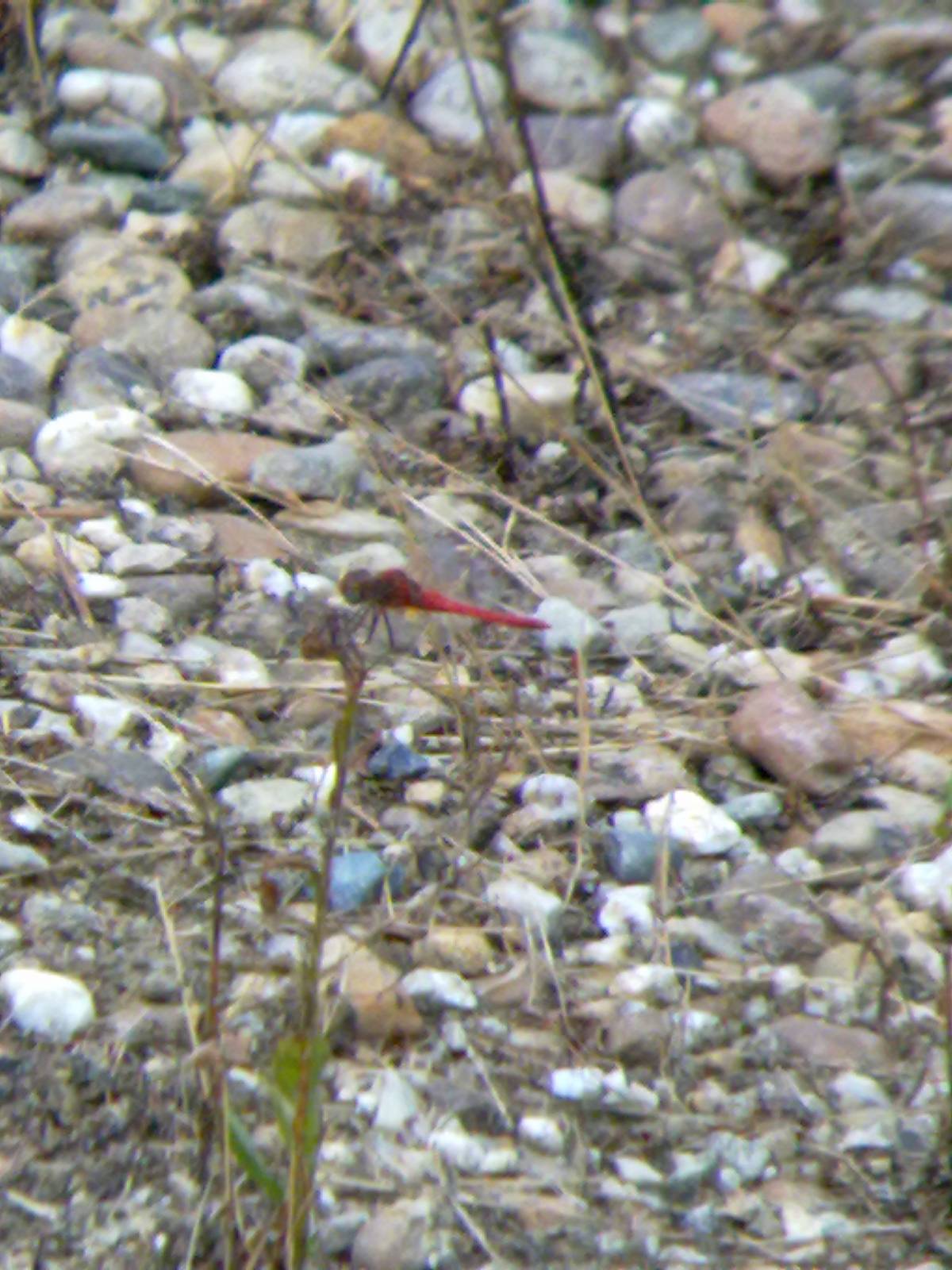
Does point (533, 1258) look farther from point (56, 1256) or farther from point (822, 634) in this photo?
point (822, 634)

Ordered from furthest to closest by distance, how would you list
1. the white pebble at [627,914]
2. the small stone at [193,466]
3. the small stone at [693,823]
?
the small stone at [193,466], the small stone at [693,823], the white pebble at [627,914]

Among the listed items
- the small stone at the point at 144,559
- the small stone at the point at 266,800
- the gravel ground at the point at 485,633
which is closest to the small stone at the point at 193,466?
the gravel ground at the point at 485,633

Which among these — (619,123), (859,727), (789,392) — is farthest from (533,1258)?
(619,123)

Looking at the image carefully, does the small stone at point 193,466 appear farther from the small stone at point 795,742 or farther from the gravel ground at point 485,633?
the small stone at point 795,742

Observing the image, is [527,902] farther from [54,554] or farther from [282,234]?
[282,234]

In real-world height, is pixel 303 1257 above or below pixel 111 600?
→ above

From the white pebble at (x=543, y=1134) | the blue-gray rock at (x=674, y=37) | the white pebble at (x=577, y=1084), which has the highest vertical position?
the blue-gray rock at (x=674, y=37)
